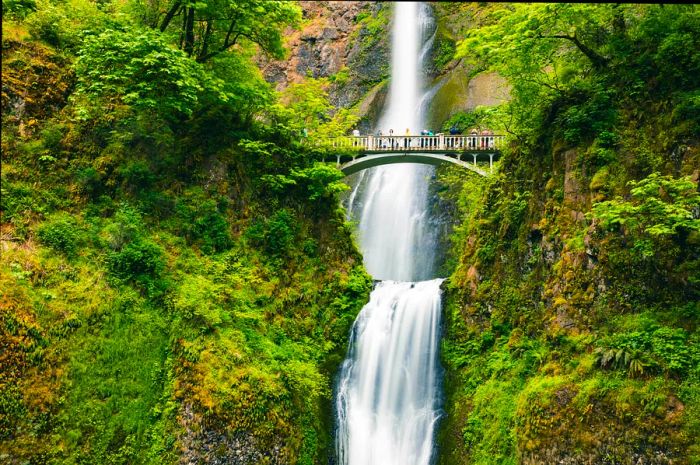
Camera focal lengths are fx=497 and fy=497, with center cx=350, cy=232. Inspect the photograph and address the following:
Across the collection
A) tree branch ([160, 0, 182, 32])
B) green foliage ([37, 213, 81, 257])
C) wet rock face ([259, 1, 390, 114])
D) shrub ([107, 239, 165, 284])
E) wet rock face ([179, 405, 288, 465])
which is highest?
wet rock face ([259, 1, 390, 114])

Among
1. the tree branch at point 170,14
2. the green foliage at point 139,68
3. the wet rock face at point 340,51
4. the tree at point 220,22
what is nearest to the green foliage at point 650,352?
the green foliage at point 139,68

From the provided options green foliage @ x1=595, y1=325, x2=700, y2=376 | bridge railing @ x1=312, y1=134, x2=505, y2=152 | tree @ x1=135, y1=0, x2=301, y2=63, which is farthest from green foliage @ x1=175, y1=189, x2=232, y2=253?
green foliage @ x1=595, y1=325, x2=700, y2=376

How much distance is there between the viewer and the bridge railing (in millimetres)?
20203

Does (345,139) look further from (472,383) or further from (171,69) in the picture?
(472,383)

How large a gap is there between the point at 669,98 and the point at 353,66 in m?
30.6

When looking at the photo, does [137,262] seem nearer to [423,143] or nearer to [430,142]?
[423,143]

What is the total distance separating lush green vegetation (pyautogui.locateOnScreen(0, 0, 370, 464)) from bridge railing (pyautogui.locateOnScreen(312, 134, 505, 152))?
3.98 metres

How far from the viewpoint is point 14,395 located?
366 inches

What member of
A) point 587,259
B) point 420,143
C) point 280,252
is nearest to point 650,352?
point 587,259

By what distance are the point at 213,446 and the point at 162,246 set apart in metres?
5.40

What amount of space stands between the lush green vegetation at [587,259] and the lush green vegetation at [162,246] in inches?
178

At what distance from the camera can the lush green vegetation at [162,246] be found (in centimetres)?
1024

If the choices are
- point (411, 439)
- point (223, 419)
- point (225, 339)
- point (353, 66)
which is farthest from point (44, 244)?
point (353, 66)

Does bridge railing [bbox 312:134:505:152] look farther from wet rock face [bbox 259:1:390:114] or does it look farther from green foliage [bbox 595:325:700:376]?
wet rock face [bbox 259:1:390:114]
